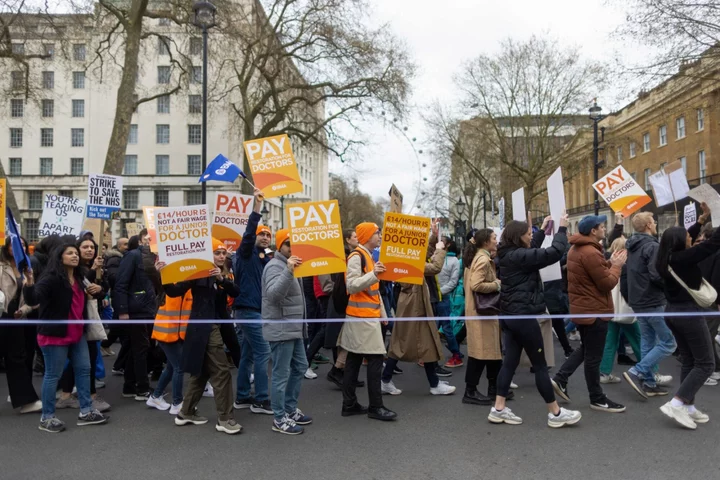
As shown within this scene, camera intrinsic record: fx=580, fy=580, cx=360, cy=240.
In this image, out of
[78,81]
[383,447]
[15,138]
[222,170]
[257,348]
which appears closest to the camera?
[383,447]

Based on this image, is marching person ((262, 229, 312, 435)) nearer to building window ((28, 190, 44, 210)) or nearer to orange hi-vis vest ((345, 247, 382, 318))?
orange hi-vis vest ((345, 247, 382, 318))

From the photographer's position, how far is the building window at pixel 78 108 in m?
57.2

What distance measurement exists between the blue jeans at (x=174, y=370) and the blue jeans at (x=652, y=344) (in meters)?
4.81

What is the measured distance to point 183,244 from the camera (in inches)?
208

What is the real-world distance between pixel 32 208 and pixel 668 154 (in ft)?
184

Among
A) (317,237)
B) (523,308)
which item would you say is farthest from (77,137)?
(523,308)

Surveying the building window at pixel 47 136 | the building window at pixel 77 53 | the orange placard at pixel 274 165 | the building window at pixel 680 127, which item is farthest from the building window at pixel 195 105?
the orange placard at pixel 274 165

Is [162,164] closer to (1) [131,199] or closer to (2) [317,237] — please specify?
(1) [131,199]

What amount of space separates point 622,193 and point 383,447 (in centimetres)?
511

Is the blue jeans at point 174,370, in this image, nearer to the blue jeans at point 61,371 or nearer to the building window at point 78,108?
the blue jeans at point 61,371

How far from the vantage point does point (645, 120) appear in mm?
39062

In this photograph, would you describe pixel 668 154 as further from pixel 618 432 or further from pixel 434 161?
pixel 618 432

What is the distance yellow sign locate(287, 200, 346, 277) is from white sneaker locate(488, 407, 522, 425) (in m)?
1.96

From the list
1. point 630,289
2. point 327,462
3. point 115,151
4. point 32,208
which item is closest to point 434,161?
point 115,151
